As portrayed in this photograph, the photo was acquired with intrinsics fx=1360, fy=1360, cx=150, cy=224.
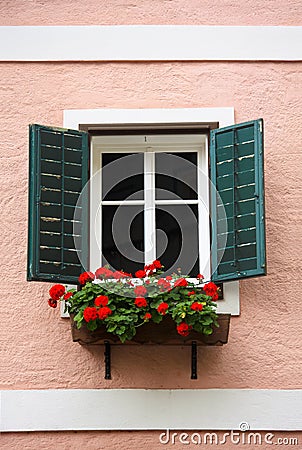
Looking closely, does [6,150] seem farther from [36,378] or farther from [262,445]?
[262,445]

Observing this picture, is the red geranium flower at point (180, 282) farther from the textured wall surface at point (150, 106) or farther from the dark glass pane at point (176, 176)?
the dark glass pane at point (176, 176)

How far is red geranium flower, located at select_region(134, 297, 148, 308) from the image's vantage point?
811 centimetres

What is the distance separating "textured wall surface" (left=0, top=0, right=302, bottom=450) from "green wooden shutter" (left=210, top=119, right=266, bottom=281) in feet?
0.75

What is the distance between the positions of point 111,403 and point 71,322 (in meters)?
0.55

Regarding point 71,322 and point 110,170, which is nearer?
point 71,322

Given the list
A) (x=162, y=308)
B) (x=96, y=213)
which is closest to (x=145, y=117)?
(x=96, y=213)

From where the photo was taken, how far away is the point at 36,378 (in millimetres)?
8344

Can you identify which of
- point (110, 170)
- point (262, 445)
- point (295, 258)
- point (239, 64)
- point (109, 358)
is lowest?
point (262, 445)

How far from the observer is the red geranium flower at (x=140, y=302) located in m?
8.11

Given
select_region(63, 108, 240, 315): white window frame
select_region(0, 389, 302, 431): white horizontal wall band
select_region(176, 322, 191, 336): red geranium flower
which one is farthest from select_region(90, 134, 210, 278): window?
select_region(0, 389, 302, 431): white horizontal wall band

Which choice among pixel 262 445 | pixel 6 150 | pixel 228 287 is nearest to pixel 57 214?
pixel 6 150

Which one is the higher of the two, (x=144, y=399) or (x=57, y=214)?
(x=57, y=214)

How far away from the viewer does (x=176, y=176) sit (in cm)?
902

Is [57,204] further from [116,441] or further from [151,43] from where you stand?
[116,441]
